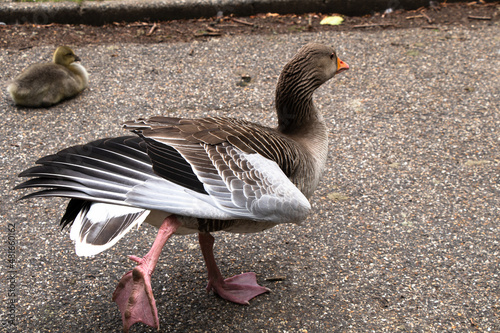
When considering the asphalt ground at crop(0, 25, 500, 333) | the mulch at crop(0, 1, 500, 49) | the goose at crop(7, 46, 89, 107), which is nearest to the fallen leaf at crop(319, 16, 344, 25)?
the mulch at crop(0, 1, 500, 49)

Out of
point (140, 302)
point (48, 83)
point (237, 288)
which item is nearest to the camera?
point (140, 302)

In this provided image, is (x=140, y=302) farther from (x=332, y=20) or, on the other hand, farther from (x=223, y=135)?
(x=332, y=20)

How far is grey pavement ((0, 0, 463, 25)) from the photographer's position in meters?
6.12

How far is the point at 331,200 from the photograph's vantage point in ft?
12.8

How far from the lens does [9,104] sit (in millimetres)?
4969

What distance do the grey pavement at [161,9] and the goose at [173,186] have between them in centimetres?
362

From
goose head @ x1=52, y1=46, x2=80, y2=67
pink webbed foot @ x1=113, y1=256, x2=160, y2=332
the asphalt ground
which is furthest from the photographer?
goose head @ x1=52, y1=46, x2=80, y2=67

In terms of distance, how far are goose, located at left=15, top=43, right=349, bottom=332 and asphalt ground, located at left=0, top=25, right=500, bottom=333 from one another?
0.37m

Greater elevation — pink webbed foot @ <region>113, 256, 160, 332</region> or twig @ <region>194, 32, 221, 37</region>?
twig @ <region>194, 32, 221, 37</region>

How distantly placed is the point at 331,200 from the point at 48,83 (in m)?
2.80

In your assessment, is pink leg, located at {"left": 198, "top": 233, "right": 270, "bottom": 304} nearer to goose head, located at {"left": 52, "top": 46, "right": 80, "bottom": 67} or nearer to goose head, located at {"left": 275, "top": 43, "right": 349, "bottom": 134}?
goose head, located at {"left": 275, "top": 43, "right": 349, "bottom": 134}

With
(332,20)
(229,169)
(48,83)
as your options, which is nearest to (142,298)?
(229,169)

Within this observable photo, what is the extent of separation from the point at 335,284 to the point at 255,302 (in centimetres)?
50

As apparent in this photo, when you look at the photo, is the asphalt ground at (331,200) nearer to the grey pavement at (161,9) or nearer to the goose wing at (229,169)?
the grey pavement at (161,9)
